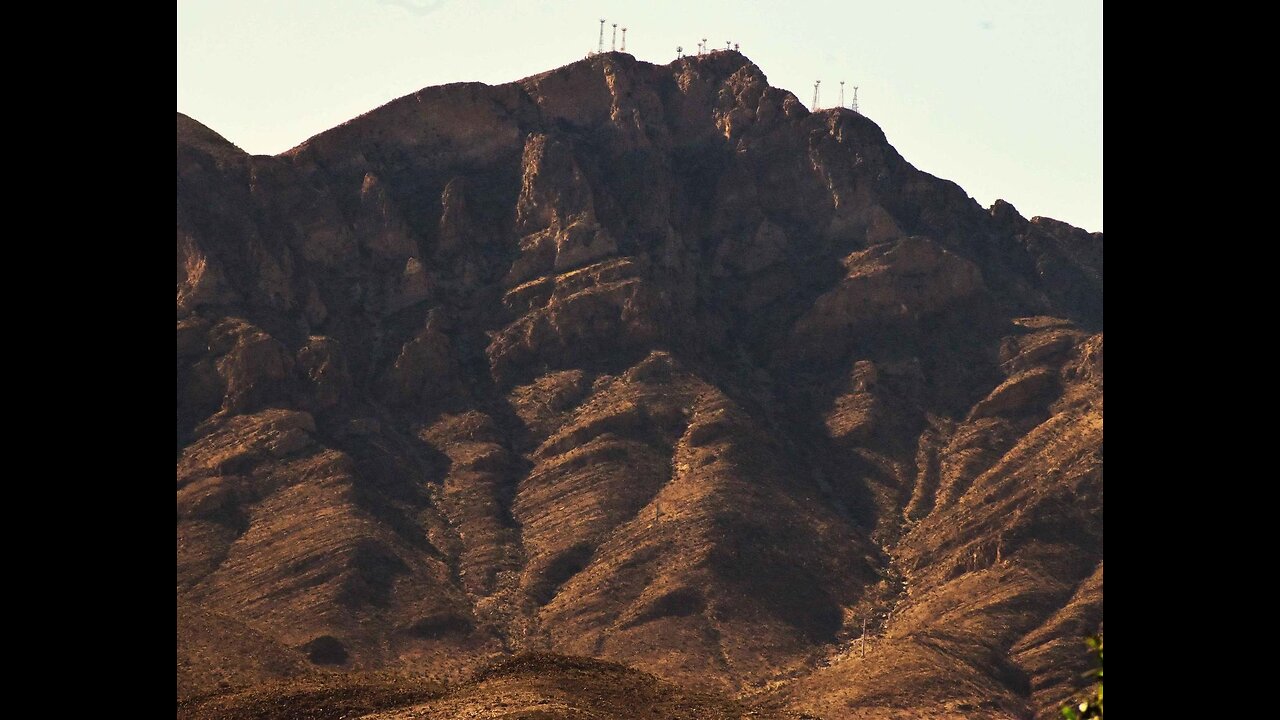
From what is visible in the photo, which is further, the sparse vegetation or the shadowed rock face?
the shadowed rock face

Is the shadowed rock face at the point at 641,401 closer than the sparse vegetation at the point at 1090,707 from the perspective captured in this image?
No

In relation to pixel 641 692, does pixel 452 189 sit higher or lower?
higher

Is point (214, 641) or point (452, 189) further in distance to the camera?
point (452, 189)

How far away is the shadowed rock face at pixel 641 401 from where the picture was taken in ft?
235

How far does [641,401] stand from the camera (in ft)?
298

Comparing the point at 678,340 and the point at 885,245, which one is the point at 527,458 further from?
the point at 885,245

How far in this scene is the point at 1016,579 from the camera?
75.0 m

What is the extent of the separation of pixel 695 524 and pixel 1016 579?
13853 millimetres

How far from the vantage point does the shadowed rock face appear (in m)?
71.6

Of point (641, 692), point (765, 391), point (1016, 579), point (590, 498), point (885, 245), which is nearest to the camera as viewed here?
point (641, 692)

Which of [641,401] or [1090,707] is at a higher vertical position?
[641,401]

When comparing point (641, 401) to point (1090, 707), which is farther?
point (641, 401)
